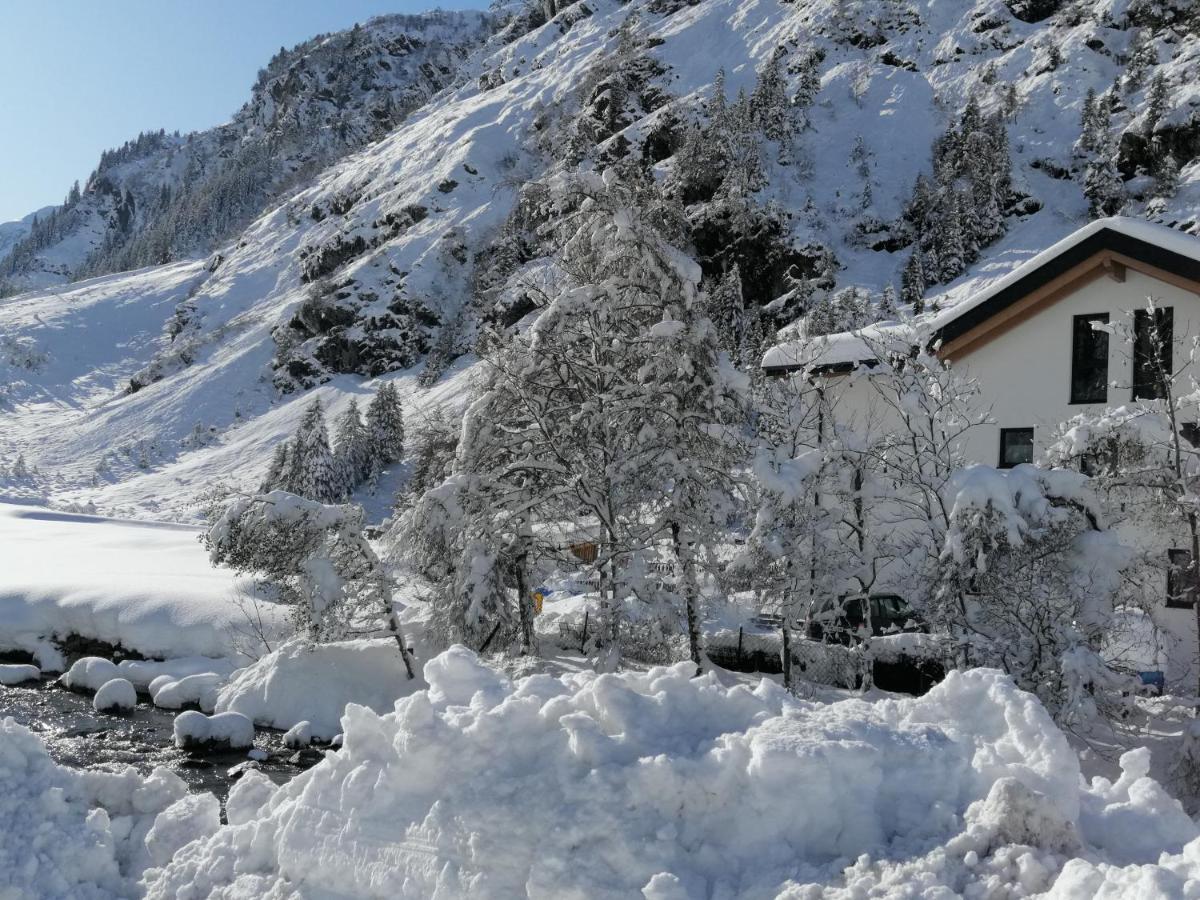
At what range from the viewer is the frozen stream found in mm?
14000

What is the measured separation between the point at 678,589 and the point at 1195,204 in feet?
146

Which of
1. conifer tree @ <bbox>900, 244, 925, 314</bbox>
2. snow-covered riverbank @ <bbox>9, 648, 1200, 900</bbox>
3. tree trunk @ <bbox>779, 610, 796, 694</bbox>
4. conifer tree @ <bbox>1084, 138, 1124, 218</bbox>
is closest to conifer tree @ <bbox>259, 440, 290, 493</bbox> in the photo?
conifer tree @ <bbox>900, 244, 925, 314</bbox>

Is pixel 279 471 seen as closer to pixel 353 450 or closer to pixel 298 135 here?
pixel 353 450

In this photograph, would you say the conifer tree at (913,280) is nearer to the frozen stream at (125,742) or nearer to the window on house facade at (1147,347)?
the window on house facade at (1147,347)

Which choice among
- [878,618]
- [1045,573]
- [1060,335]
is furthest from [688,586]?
[1060,335]

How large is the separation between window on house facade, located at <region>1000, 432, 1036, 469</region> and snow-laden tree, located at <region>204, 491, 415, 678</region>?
1263 centimetres

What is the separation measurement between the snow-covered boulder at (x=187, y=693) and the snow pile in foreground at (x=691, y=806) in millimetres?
13021

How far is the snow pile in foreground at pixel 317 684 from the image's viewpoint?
55.1ft

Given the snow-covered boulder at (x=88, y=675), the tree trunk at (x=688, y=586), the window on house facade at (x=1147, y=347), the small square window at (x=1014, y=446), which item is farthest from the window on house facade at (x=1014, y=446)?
the snow-covered boulder at (x=88, y=675)

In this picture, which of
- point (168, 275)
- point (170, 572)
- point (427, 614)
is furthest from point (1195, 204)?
point (168, 275)

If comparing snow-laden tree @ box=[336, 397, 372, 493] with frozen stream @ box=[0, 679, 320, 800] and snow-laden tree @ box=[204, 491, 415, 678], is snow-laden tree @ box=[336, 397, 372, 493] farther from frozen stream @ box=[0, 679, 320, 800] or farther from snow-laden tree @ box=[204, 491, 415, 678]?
snow-laden tree @ box=[204, 491, 415, 678]

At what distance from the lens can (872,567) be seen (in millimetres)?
13844

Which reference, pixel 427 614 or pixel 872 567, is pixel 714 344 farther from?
pixel 427 614

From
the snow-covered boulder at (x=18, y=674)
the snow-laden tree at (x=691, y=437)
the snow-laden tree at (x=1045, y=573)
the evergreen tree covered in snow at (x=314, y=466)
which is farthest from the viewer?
the evergreen tree covered in snow at (x=314, y=466)
